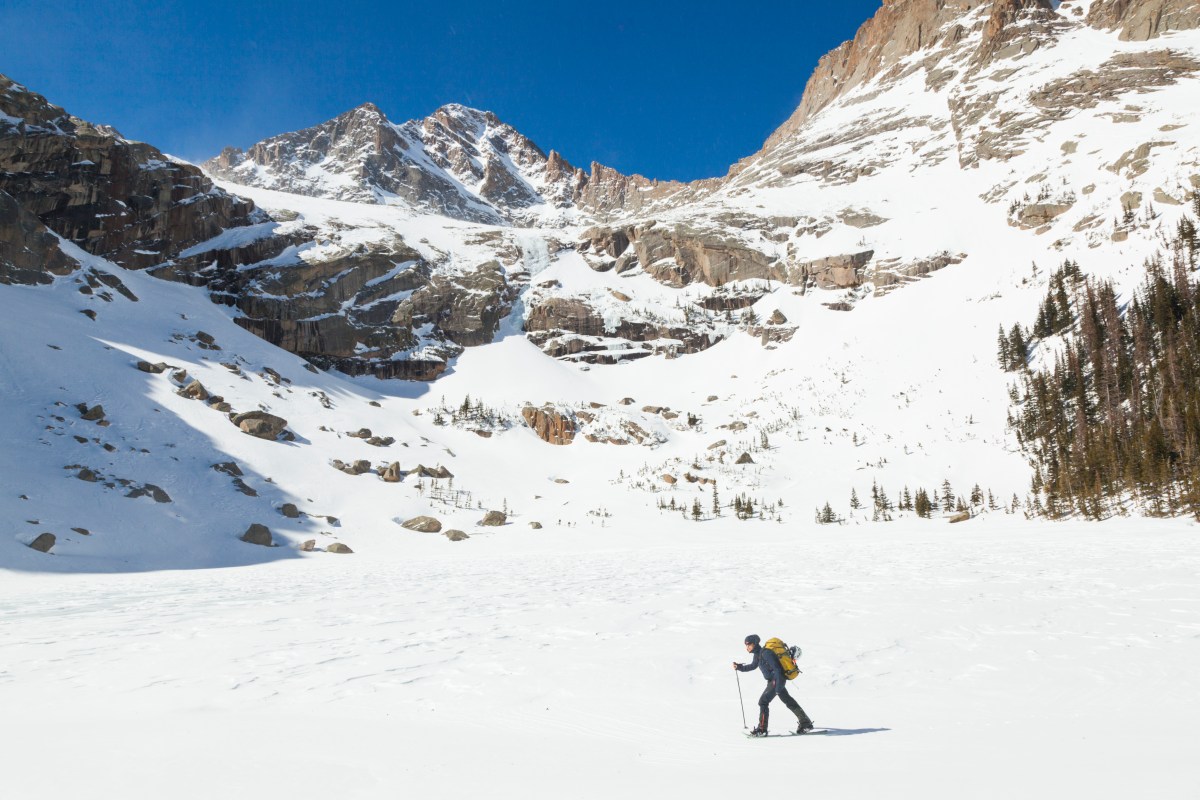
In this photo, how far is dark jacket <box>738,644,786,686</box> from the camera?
6547 mm

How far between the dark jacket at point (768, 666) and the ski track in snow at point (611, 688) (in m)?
0.67

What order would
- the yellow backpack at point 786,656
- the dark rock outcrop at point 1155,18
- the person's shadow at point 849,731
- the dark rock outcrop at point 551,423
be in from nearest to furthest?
the person's shadow at point 849,731 → the yellow backpack at point 786,656 → the dark rock outcrop at point 551,423 → the dark rock outcrop at point 1155,18

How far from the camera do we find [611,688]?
26.1 ft

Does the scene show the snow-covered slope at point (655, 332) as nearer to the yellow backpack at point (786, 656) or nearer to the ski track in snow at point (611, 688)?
the ski track in snow at point (611, 688)

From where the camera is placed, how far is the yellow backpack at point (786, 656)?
6543 mm

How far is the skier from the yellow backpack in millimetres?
42

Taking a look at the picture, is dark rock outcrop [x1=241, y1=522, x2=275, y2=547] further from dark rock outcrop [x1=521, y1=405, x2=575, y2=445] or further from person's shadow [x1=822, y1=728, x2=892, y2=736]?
dark rock outcrop [x1=521, y1=405, x2=575, y2=445]

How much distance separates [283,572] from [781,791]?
2672 centimetres

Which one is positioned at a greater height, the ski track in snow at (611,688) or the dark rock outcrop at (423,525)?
the dark rock outcrop at (423,525)

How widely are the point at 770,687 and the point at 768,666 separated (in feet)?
0.75

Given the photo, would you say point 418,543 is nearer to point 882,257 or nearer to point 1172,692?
point 1172,692

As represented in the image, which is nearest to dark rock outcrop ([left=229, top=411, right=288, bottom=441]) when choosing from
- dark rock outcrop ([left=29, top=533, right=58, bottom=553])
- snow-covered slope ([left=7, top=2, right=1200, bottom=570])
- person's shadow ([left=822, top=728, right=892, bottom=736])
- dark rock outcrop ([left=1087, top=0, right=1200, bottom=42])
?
snow-covered slope ([left=7, top=2, right=1200, bottom=570])

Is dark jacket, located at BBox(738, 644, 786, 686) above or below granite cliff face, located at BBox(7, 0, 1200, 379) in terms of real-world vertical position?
below

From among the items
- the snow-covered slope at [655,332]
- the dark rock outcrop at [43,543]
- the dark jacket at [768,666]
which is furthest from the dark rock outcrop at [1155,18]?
the dark rock outcrop at [43,543]
